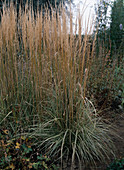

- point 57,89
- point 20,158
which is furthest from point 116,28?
point 20,158

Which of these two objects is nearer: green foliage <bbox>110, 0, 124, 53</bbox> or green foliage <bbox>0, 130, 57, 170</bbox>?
green foliage <bbox>0, 130, 57, 170</bbox>

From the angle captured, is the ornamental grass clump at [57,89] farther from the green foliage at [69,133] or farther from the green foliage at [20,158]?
the green foliage at [20,158]

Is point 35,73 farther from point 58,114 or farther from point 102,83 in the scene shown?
point 102,83

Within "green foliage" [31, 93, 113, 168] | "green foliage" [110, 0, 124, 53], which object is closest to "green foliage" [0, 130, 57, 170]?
"green foliage" [31, 93, 113, 168]

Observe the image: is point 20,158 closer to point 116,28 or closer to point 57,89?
point 57,89

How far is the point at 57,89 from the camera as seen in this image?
2.67 meters

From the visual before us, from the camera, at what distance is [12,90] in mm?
2867

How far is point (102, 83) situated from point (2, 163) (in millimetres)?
2893

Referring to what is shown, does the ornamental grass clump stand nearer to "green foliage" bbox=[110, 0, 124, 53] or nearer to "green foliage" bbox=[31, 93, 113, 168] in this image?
"green foliage" bbox=[31, 93, 113, 168]

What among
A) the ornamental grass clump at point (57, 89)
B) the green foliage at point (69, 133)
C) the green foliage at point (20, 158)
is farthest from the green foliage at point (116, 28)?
the green foliage at point (20, 158)

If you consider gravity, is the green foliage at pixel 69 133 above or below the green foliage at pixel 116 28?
below

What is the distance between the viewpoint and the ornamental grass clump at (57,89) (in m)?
2.33

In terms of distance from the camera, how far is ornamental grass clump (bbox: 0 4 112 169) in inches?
91.9

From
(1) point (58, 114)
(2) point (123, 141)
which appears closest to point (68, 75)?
(1) point (58, 114)
